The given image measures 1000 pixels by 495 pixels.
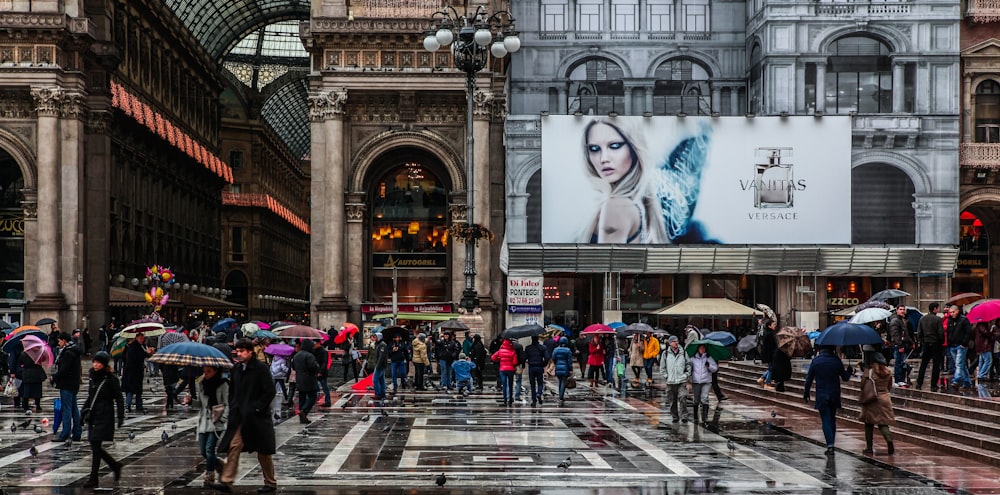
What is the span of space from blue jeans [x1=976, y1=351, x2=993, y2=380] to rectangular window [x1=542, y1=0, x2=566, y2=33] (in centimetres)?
3796

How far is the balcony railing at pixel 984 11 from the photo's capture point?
188 feet

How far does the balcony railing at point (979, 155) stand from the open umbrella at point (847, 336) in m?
38.0

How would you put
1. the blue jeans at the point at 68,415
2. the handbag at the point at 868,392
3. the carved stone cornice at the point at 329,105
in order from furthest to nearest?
the carved stone cornice at the point at 329,105 < the blue jeans at the point at 68,415 < the handbag at the point at 868,392

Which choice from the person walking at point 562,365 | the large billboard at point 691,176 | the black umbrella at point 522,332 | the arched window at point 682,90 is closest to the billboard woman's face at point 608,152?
the large billboard at point 691,176

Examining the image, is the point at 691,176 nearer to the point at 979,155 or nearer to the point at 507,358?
the point at 979,155

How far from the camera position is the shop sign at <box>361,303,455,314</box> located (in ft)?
170

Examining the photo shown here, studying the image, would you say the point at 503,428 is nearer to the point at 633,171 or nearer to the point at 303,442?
the point at 303,442

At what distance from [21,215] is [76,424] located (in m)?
43.3

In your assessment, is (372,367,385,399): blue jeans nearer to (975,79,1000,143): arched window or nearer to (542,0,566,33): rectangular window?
(542,0,566,33): rectangular window

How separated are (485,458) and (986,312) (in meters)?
10.9

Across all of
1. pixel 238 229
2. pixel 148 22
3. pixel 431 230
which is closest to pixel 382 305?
pixel 431 230

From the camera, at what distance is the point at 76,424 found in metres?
21.8

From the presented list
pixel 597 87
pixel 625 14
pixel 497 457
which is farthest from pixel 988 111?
pixel 497 457

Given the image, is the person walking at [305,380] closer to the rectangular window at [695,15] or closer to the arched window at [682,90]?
the arched window at [682,90]
